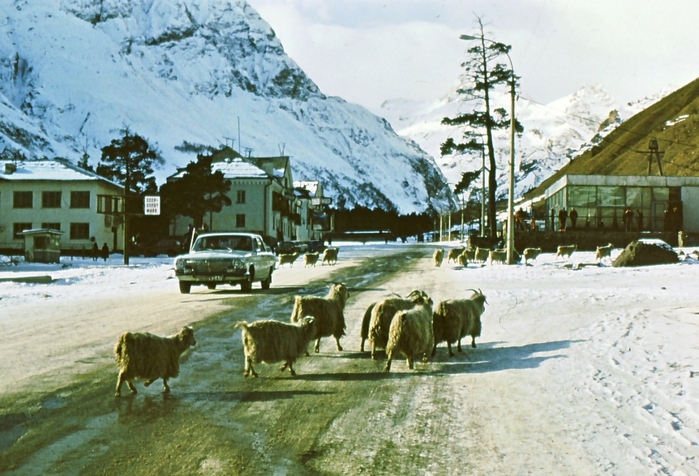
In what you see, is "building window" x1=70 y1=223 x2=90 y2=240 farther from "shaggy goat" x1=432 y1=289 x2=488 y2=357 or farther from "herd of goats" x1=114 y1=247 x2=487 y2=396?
"shaggy goat" x1=432 y1=289 x2=488 y2=357

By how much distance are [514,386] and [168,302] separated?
11000 mm

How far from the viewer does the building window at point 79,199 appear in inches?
2776

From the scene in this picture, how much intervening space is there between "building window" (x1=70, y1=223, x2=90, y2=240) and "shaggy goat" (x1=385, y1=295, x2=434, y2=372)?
6426 cm

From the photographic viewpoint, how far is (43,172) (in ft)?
235

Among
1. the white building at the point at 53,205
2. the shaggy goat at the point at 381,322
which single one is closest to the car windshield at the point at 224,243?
the shaggy goat at the point at 381,322

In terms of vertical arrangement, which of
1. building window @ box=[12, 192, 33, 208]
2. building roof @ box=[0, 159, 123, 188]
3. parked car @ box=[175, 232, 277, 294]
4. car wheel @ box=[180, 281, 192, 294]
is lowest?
car wheel @ box=[180, 281, 192, 294]

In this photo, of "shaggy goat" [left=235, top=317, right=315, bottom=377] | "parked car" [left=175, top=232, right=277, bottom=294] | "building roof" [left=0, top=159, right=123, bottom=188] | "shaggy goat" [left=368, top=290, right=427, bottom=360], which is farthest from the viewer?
"building roof" [left=0, top=159, right=123, bottom=188]

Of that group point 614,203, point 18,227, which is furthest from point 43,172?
point 614,203

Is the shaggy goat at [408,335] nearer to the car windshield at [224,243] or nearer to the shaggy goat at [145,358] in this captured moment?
the shaggy goat at [145,358]

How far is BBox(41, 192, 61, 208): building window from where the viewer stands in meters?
70.5

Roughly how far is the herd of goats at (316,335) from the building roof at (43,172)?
205 ft

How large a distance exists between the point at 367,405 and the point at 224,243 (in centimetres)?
1490

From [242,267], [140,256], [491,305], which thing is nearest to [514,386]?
[491,305]

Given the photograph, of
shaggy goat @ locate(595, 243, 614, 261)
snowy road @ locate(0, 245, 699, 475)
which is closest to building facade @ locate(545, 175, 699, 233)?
shaggy goat @ locate(595, 243, 614, 261)
